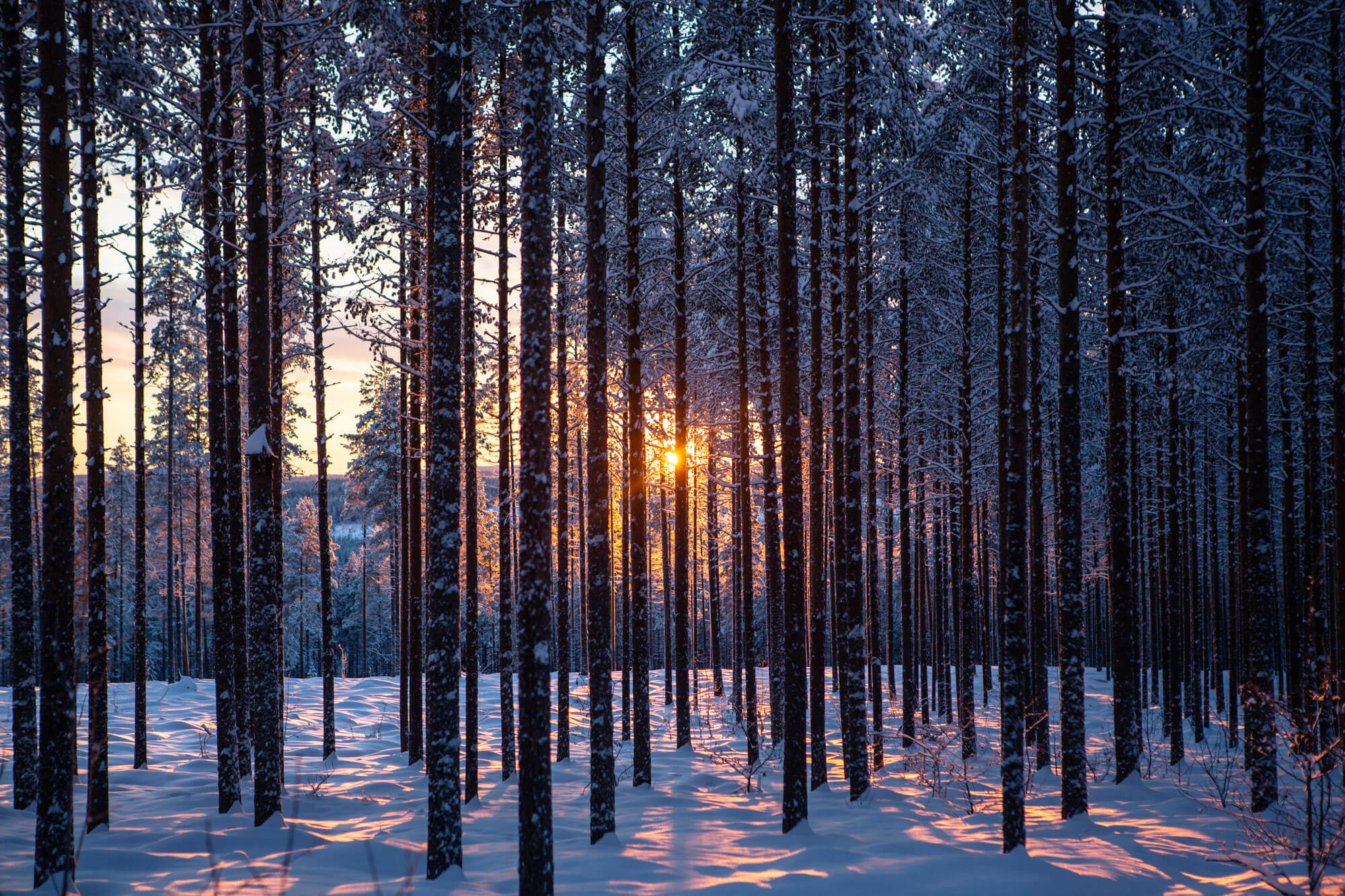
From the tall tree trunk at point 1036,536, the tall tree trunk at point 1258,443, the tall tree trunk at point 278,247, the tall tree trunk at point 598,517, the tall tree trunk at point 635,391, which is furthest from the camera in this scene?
the tall tree trunk at point 1036,536

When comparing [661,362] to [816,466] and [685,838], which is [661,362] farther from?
[685,838]

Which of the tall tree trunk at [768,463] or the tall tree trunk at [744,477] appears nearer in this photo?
the tall tree trunk at [768,463]

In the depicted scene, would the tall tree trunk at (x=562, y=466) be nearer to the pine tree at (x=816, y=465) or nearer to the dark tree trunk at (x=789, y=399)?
the pine tree at (x=816, y=465)

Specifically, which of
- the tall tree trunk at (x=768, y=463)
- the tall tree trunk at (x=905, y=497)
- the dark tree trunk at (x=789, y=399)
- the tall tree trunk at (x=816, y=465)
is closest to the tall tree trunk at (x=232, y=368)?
the dark tree trunk at (x=789, y=399)

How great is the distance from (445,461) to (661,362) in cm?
1404

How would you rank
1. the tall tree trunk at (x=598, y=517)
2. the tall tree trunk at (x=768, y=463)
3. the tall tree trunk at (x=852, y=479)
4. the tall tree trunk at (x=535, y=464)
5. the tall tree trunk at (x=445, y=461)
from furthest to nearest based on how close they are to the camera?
the tall tree trunk at (x=768, y=463), the tall tree trunk at (x=852, y=479), the tall tree trunk at (x=598, y=517), the tall tree trunk at (x=445, y=461), the tall tree trunk at (x=535, y=464)

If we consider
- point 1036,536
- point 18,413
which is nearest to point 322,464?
point 18,413

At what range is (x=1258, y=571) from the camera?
10555 mm

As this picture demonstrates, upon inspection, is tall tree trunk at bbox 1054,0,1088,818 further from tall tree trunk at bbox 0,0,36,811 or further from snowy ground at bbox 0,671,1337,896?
tall tree trunk at bbox 0,0,36,811

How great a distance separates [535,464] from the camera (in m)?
7.45

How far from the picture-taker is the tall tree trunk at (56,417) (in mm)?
7934

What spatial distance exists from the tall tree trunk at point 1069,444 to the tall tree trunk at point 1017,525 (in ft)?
3.76

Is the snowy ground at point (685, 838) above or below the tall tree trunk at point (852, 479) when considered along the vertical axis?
below

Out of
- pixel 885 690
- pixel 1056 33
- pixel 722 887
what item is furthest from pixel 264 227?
pixel 885 690
